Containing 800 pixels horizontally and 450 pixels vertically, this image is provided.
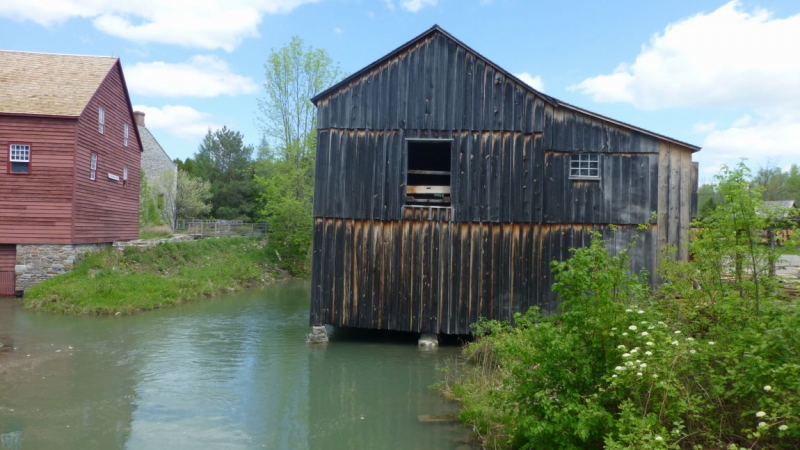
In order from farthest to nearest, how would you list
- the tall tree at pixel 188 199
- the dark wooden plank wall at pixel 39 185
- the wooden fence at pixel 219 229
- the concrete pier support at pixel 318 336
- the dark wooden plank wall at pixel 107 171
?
the tall tree at pixel 188 199 → the wooden fence at pixel 219 229 → the dark wooden plank wall at pixel 107 171 → the dark wooden plank wall at pixel 39 185 → the concrete pier support at pixel 318 336

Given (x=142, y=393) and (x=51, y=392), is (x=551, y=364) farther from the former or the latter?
(x=51, y=392)

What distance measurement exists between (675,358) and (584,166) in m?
8.50

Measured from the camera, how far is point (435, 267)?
13.6 m

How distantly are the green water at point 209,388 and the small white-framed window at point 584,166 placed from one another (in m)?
5.24

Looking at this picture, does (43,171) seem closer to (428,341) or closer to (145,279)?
(145,279)

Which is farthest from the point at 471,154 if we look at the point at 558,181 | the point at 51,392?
the point at 51,392

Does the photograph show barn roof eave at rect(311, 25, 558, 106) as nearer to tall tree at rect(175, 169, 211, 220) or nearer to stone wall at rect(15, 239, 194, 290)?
stone wall at rect(15, 239, 194, 290)

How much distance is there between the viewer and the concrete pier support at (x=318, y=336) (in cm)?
1440

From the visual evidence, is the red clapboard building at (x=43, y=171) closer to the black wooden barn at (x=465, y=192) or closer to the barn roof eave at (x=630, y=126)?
the black wooden barn at (x=465, y=192)

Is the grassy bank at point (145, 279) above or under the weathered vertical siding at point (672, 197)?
under

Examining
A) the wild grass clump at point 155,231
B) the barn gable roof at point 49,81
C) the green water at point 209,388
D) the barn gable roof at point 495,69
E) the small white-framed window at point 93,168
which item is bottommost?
the green water at point 209,388

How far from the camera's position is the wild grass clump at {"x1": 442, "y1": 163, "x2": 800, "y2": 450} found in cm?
522

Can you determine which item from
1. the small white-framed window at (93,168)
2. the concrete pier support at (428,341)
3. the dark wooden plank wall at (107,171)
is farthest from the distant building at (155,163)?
the concrete pier support at (428,341)

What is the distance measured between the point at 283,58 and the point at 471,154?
27.4 m
